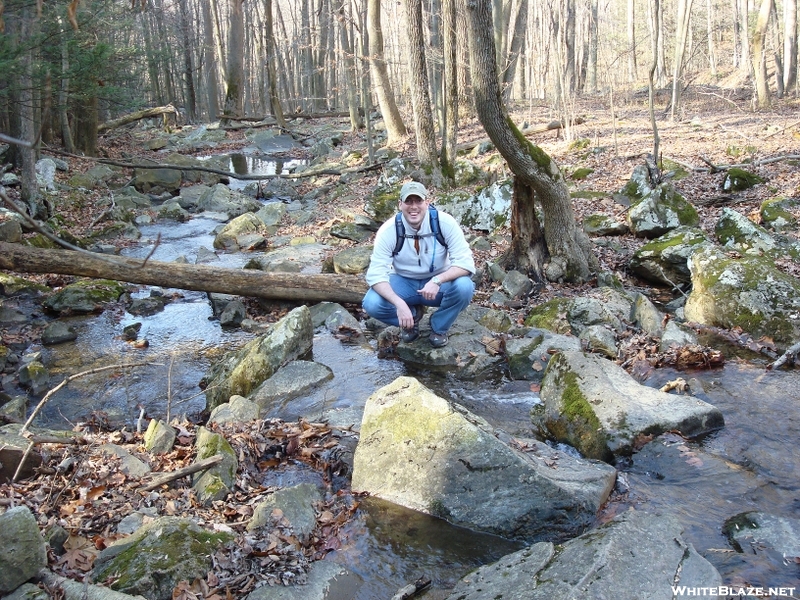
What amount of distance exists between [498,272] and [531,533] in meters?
5.51

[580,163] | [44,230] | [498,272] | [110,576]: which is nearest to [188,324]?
[498,272]

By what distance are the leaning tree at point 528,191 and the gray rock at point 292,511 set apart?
5.45 meters

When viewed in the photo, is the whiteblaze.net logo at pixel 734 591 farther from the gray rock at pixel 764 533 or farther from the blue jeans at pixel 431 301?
the blue jeans at pixel 431 301

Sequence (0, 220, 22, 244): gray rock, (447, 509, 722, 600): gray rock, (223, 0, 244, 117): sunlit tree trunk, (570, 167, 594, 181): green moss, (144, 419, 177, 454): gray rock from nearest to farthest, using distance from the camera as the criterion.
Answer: (447, 509, 722, 600): gray rock → (144, 419, 177, 454): gray rock → (0, 220, 22, 244): gray rock → (570, 167, 594, 181): green moss → (223, 0, 244, 117): sunlit tree trunk

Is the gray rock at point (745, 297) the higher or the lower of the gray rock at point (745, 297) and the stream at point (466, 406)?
the higher

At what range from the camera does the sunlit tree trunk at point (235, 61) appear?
2812cm

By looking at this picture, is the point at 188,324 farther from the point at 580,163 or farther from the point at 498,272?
the point at 580,163

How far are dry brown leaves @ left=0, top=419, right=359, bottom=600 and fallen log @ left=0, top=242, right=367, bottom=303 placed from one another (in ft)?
12.0

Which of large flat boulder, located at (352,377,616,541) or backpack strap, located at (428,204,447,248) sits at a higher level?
backpack strap, located at (428,204,447,248)

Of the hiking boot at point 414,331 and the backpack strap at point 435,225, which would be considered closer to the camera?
the backpack strap at point 435,225

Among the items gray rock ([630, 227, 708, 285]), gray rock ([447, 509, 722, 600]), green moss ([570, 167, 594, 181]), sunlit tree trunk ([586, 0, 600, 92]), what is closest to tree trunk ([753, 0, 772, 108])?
sunlit tree trunk ([586, 0, 600, 92])

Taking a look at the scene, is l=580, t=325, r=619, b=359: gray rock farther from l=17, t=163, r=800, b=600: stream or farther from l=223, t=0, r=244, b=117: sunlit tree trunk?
l=223, t=0, r=244, b=117: sunlit tree trunk

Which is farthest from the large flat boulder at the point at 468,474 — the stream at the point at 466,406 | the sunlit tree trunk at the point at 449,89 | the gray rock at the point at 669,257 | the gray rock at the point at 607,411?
the sunlit tree trunk at the point at 449,89

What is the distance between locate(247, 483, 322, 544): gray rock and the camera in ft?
12.2
